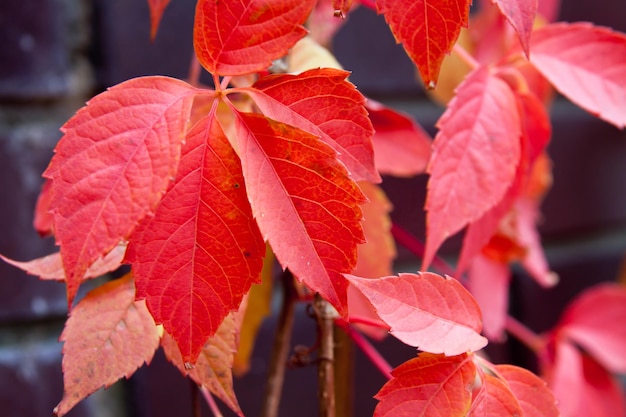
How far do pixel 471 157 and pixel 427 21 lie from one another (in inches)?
3.1

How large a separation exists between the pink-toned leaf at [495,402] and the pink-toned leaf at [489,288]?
0.83ft

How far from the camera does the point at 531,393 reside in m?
0.21

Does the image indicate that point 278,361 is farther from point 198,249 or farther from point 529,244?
point 529,244

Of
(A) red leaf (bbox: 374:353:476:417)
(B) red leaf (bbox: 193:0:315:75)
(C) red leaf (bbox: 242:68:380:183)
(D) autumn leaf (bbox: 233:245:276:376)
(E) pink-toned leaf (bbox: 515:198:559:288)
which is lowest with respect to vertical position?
(E) pink-toned leaf (bbox: 515:198:559:288)

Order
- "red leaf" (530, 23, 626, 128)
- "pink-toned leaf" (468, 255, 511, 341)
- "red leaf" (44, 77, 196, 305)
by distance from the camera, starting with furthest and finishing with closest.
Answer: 1. "pink-toned leaf" (468, 255, 511, 341)
2. "red leaf" (530, 23, 626, 128)
3. "red leaf" (44, 77, 196, 305)

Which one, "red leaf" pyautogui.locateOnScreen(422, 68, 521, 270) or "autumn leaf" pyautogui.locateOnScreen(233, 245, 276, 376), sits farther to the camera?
"autumn leaf" pyautogui.locateOnScreen(233, 245, 276, 376)

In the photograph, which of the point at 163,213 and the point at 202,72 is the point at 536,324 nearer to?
the point at 202,72

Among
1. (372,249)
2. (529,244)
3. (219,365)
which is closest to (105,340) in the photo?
(219,365)

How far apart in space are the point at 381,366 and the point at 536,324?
582 millimetres

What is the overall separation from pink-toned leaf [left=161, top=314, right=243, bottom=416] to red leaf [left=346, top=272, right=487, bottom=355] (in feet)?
0.18

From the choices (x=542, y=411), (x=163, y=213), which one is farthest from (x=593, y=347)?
(x=163, y=213)

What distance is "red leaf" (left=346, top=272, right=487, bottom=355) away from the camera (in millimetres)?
190

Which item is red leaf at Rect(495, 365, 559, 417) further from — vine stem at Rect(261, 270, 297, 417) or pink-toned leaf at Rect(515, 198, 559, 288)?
pink-toned leaf at Rect(515, 198, 559, 288)

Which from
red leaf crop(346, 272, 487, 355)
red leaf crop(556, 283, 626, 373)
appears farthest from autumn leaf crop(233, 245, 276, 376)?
red leaf crop(556, 283, 626, 373)
